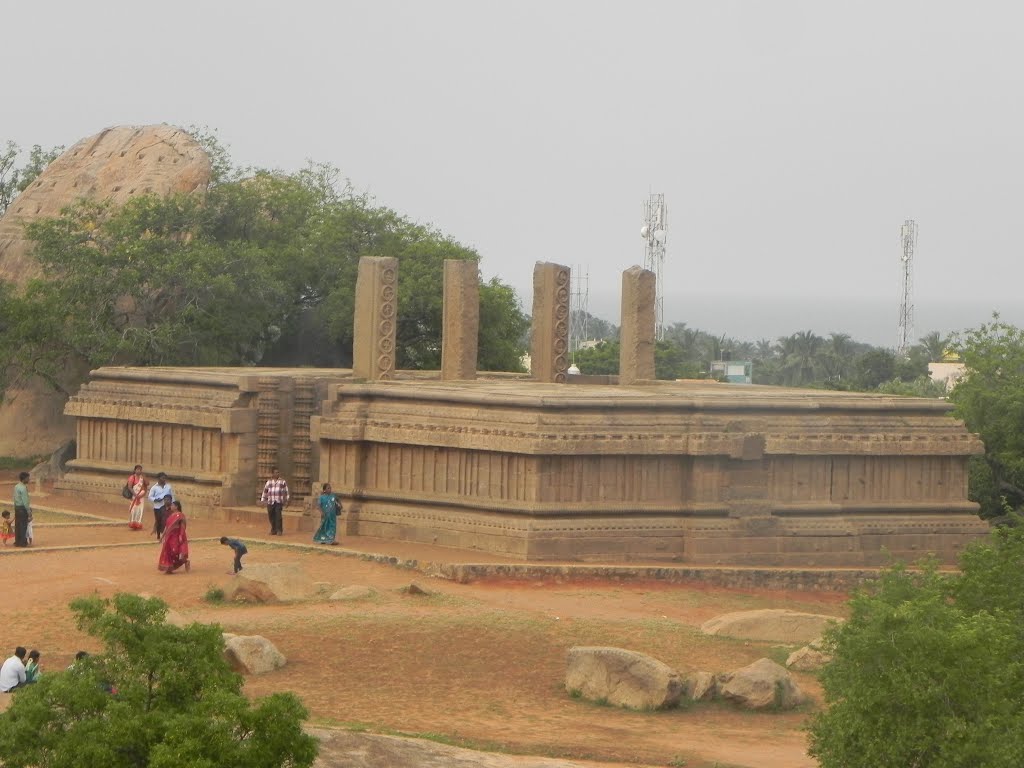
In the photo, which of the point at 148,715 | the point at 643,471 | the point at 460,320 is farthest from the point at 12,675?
the point at 460,320

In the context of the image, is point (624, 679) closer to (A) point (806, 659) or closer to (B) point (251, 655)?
(A) point (806, 659)

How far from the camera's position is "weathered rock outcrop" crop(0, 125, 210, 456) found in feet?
127

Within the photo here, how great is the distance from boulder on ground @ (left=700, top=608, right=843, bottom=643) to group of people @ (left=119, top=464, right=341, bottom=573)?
6.04m

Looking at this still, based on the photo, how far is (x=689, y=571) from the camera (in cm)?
2412

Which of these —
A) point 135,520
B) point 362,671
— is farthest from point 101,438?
point 362,671

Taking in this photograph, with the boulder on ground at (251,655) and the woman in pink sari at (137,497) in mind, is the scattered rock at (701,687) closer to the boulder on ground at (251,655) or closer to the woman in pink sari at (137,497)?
the boulder on ground at (251,655)

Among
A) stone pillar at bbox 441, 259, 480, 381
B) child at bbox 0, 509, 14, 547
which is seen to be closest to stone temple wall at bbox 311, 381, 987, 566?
stone pillar at bbox 441, 259, 480, 381

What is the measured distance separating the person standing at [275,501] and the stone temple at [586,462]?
22.3 inches

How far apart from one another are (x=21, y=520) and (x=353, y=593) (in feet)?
18.9

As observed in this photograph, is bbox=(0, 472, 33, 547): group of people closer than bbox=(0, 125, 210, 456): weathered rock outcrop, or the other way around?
bbox=(0, 472, 33, 547): group of people

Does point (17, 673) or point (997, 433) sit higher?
point (997, 433)

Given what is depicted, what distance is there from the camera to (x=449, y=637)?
1920 cm

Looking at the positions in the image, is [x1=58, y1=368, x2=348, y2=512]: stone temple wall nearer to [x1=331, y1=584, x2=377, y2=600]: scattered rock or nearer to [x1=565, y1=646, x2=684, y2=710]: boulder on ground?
[x1=331, y1=584, x2=377, y2=600]: scattered rock

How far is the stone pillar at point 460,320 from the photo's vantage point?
29969 mm
